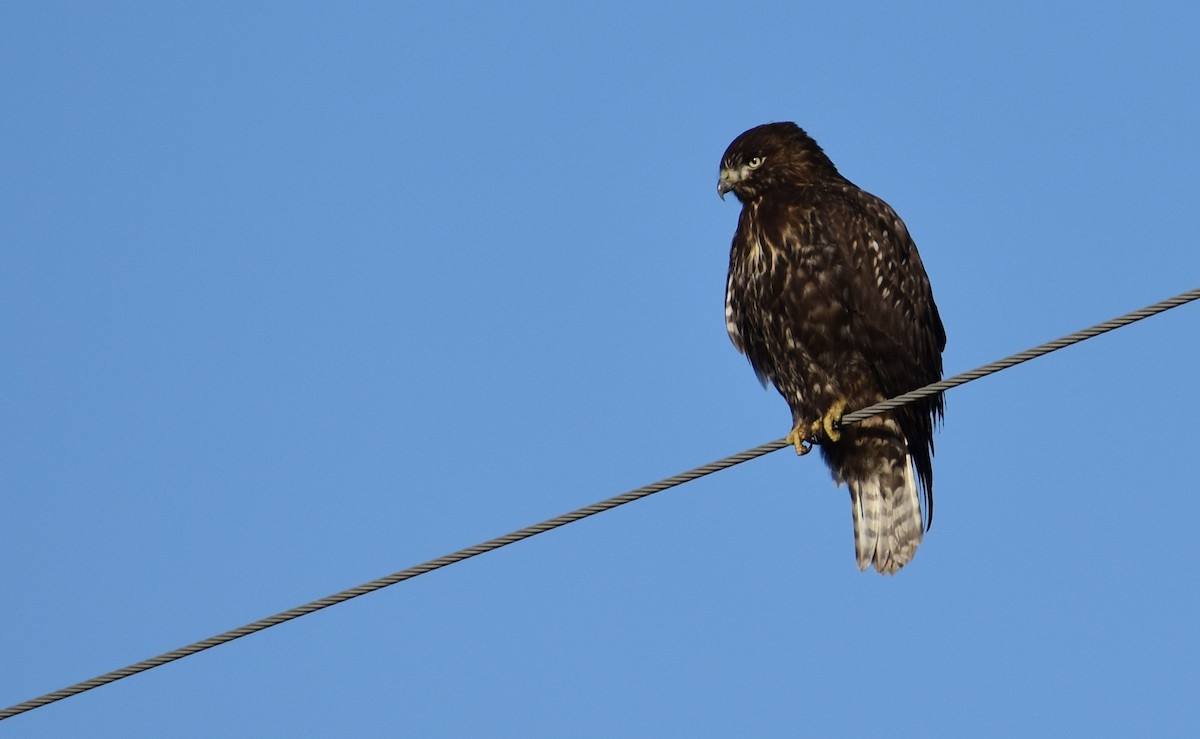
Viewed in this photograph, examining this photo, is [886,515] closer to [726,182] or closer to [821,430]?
[821,430]

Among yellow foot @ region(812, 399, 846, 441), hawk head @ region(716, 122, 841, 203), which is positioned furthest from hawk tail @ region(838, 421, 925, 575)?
hawk head @ region(716, 122, 841, 203)

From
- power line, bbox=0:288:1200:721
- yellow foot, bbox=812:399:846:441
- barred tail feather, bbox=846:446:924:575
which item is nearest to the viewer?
power line, bbox=0:288:1200:721

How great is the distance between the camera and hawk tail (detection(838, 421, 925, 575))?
786 cm

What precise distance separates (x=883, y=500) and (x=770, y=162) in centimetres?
170

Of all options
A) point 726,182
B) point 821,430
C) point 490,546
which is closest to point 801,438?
point 821,430

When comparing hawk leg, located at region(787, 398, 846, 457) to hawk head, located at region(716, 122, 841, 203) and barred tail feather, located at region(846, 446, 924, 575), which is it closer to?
barred tail feather, located at region(846, 446, 924, 575)

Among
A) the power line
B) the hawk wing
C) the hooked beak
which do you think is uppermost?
the hooked beak

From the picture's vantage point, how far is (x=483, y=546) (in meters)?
4.85

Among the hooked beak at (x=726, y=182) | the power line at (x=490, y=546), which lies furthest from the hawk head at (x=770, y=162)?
the power line at (x=490, y=546)

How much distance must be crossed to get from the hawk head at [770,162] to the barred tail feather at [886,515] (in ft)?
4.59

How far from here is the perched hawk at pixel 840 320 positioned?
7.47 m

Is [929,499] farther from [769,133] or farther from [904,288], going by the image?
[769,133]

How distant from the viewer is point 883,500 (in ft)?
26.0

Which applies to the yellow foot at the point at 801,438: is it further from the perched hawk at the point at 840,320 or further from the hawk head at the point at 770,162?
the hawk head at the point at 770,162
